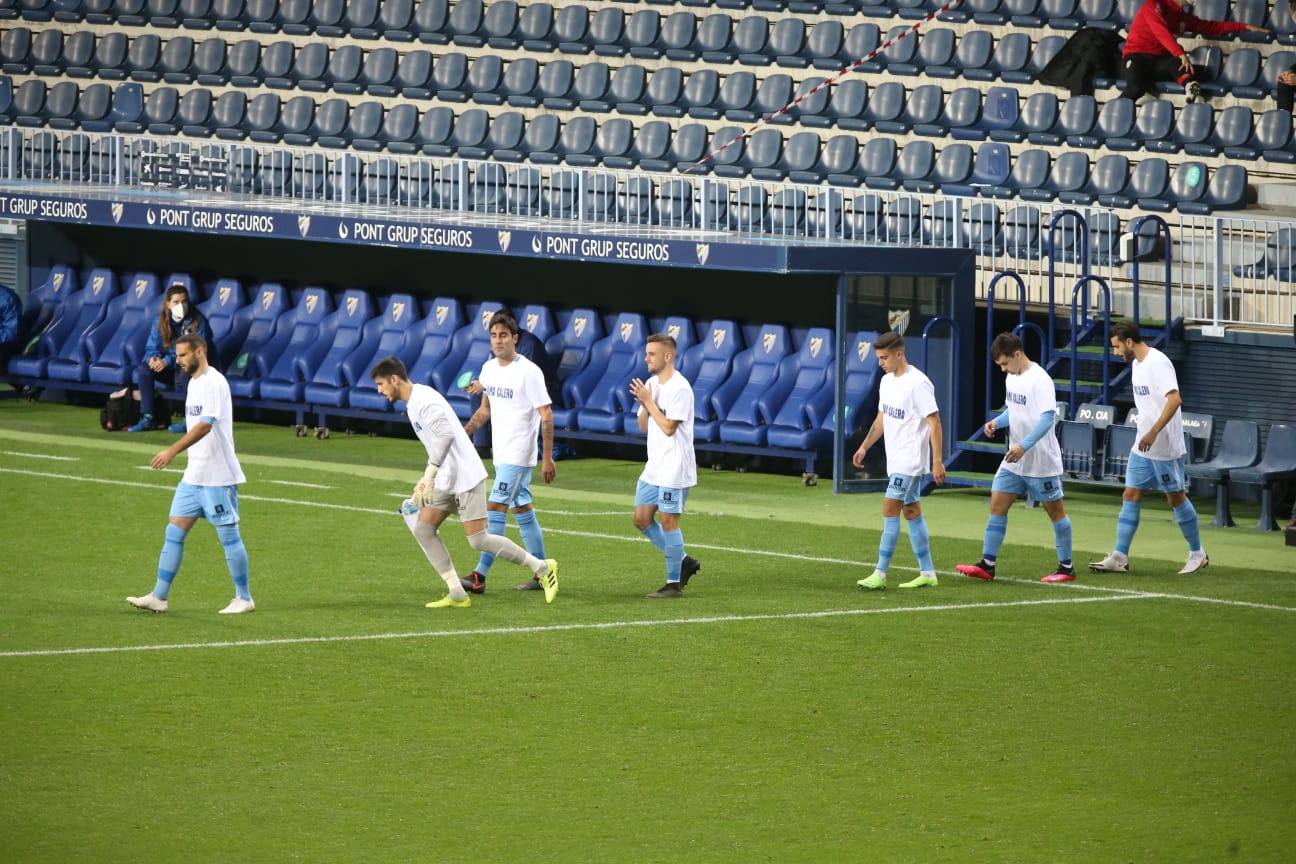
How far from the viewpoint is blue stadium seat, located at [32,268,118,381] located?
→ 85.7ft

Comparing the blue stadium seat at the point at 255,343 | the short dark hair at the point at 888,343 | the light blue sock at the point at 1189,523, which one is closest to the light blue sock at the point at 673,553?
the short dark hair at the point at 888,343

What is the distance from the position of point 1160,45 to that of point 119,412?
12.3 meters

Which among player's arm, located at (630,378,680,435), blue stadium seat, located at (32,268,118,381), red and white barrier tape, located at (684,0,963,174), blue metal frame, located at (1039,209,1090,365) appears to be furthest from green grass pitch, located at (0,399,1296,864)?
red and white barrier tape, located at (684,0,963,174)

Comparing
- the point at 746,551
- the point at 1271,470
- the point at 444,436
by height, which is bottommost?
the point at 746,551

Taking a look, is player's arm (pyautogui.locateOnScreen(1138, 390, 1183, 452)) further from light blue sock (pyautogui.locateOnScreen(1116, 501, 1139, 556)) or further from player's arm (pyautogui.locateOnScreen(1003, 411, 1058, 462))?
player's arm (pyautogui.locateOnScreen(1003, 411, 1058, 462))

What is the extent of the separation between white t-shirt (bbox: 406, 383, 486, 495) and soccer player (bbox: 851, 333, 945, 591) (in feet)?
8.98

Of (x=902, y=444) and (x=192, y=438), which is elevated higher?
(x=192, y=438)

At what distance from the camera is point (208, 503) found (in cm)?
1317

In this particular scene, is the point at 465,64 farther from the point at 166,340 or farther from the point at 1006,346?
the point at 1006,346

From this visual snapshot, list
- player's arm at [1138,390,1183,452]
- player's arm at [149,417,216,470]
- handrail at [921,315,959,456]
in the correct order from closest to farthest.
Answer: player's arm at [149,417,216,470], player's arm at [1138,390,1183,452], handrail at [921,315,959,456]

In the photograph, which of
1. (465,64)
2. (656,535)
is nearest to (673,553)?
(656,535)

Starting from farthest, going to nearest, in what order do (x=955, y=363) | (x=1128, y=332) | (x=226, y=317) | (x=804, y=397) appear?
(x=226, y=317) < (x=804, y=397) < (x=955, y=363) < (x=1128, y=332)

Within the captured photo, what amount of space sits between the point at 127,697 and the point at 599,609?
3688 mm

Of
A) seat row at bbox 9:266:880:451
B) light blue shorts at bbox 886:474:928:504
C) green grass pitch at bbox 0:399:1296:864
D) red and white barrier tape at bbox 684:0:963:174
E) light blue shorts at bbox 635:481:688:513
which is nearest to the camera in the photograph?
green grass pitch at bbox 0:399:1296:864
